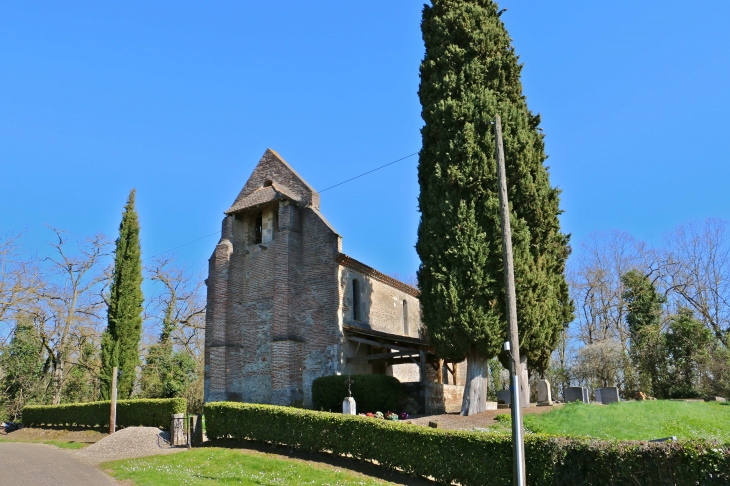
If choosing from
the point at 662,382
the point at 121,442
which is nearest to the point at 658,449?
the point at 121,442

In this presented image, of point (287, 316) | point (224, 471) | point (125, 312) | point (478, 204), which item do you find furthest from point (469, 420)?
point (125, 312)

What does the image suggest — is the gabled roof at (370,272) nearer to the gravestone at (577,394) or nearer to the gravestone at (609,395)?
the gravestone at (577,394)

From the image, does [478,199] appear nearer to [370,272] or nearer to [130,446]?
[370,272]

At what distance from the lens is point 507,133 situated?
68.6 ft

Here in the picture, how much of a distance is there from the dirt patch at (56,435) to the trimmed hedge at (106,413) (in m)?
0.41

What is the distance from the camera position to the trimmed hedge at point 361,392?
22297 millimetres

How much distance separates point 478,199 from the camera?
20.3m

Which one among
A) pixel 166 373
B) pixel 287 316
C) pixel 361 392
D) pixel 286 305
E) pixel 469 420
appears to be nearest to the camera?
pixel 469 420

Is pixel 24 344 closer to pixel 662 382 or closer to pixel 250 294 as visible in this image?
pixel 250 294

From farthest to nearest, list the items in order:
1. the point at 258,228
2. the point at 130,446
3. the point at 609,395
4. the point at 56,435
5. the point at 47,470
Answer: the point at 56,435
the point at 258,228
the point at 609,395
the point at 130,446
the point at 47,470

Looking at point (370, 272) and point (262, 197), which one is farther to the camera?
point (370, 272)

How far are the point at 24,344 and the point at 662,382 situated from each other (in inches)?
1621

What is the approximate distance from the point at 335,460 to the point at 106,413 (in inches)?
717

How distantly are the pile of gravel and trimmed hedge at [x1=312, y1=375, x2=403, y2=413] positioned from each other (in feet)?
19.7
